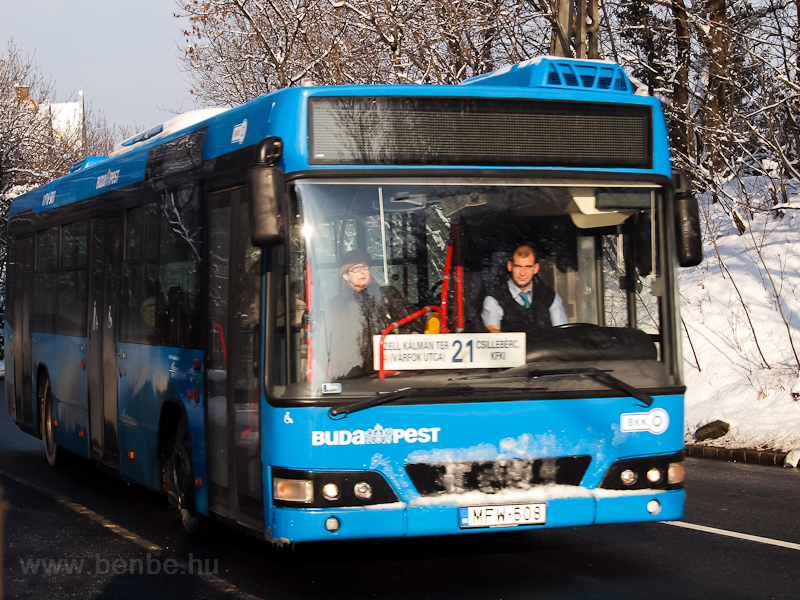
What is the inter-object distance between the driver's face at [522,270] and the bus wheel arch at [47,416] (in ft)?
23.5

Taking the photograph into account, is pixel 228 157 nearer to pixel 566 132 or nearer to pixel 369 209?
pixel 369 209

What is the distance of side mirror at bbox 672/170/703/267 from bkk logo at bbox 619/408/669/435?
91cm

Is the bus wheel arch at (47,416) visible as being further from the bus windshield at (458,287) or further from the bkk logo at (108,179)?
the bus windshield at (458,287)

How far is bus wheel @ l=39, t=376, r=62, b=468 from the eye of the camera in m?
12.3

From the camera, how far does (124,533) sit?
852cm

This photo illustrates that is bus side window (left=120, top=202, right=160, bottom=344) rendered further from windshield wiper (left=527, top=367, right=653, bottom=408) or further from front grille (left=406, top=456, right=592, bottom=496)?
windshield wiper (left=527, top=367, right=653, bottom=408)

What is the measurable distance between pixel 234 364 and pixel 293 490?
106 cm

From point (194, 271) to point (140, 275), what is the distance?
150 cm

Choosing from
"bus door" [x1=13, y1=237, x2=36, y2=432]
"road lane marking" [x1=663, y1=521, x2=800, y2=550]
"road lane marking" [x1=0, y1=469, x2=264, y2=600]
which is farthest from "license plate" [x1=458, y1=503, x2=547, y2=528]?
"bus door" [x1=13, y1=237, x2=36, y2=432]

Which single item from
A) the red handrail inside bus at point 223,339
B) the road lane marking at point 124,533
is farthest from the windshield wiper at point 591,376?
the road lane marking at point 124,533

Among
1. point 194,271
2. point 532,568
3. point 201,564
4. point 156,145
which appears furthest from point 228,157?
point 532,568

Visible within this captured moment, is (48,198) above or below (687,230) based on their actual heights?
above

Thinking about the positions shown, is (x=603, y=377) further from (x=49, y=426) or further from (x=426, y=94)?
(x=49, y=426)

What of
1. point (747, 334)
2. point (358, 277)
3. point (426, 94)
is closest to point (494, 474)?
point (358, 277)
